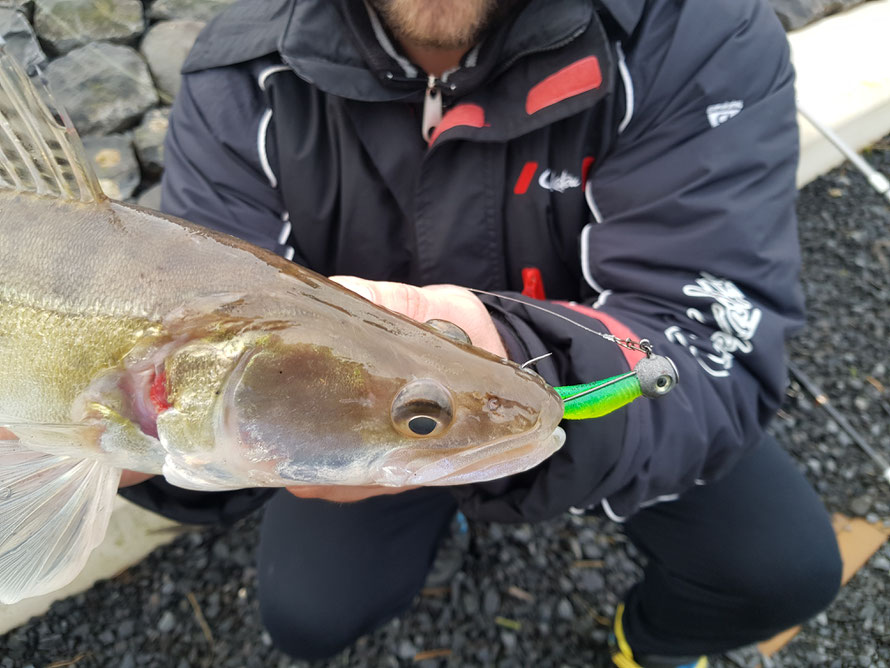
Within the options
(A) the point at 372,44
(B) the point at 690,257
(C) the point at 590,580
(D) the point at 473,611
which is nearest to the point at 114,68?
(A) the point at 372,44

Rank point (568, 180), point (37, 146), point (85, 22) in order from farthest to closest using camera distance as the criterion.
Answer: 1. point (85, 22)
2. point (568, 180)
3. point (37, 146)

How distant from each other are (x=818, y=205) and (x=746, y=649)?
312 cm

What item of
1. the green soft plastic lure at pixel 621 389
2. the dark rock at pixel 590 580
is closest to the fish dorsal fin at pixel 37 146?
the green soft plastic lure at pixel 621 389

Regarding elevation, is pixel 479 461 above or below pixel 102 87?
above

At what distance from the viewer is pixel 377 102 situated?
193cm

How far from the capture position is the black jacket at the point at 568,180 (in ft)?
5.46

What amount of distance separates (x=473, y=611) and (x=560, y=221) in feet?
5.16

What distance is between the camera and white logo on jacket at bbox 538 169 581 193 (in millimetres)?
1981

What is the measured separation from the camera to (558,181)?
199 cm

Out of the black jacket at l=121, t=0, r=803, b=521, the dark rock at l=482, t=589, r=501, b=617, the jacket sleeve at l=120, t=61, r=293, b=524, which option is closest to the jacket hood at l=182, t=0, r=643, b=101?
the black jacket at l=121, t=0, r=803, b=521

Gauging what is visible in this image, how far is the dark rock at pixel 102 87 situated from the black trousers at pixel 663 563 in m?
2.25

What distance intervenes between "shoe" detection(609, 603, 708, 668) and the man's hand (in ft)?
4.70

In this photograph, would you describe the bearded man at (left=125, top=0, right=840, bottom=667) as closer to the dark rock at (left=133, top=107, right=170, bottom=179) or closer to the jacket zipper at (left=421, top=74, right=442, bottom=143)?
the jacket zipper at (left=421, top=74, right=442, bottom=143)

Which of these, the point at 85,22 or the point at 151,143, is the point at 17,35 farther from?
the point at 151,143
